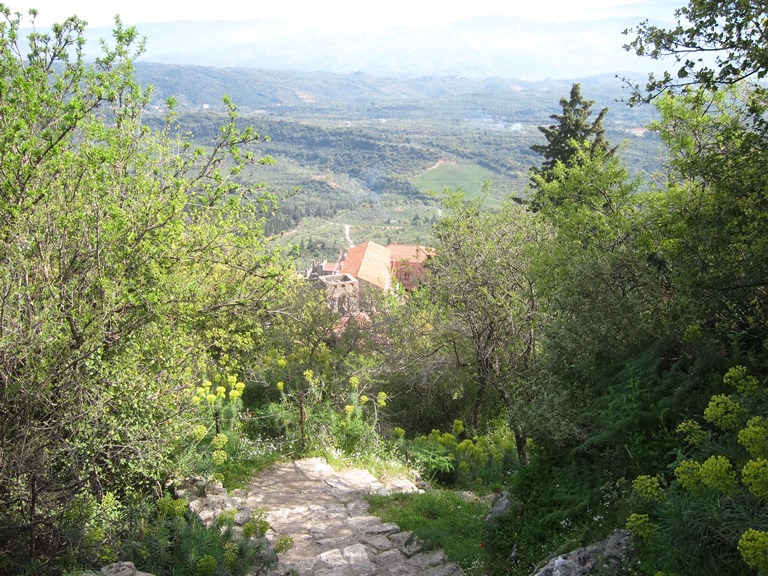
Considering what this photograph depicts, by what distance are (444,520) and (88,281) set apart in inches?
190

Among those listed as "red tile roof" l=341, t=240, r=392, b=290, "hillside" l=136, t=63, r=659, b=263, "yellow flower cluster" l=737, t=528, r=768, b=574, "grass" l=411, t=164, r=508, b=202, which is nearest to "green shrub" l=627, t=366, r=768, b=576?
"yellow flower cluster" l=737, t=528, r=768, b=574

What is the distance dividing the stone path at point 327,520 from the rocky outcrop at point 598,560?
1702 millimetres

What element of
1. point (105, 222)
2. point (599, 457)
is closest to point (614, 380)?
point (599, 457)

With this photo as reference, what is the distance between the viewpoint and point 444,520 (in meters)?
7.43

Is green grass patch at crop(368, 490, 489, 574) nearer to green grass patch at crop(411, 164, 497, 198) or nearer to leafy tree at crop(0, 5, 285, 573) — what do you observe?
leafy tree at crop(0, 5, 285, 573)

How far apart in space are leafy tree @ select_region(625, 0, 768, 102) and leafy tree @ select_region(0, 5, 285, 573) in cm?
527

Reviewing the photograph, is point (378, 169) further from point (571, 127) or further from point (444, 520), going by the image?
point (444, 520)

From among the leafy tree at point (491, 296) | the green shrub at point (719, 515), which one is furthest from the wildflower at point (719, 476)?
the leafy tree at point (491, 296)

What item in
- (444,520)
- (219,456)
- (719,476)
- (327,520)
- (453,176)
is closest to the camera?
(719,476)

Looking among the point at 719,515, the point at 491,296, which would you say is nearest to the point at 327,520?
the point at 491,296

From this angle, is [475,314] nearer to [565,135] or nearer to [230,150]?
[230,150]

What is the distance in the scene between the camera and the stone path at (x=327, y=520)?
651cm

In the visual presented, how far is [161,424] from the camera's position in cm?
727

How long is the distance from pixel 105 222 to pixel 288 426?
5.01 meters
